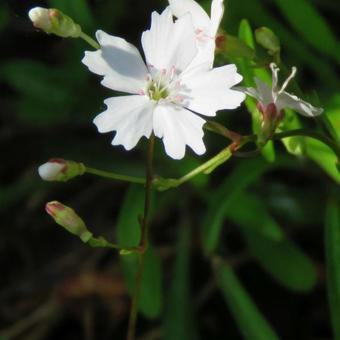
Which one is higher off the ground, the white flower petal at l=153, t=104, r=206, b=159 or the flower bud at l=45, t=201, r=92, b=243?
the white flower petal at l=153, t=104, r=206, b=159

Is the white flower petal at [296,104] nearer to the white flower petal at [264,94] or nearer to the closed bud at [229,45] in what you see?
the white flower petal at [264,94]

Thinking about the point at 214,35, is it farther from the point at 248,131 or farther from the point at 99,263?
the point at 99,263

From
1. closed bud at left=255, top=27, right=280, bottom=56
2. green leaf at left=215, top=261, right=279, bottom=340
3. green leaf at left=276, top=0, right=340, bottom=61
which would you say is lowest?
green leaf at left=215, top=261, right=279, bottom=340

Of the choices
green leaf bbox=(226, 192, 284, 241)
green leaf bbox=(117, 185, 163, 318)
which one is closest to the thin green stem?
green leaf bbox=(226, 192, 284, 241)

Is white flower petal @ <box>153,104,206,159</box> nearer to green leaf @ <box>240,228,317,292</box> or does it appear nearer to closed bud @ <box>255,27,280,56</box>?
closed bud @ <box>255,27,280,56</box>

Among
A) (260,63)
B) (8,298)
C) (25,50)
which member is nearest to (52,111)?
(25,50)

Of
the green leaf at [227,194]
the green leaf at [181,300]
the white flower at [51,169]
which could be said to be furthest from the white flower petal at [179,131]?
the green leaf at [181,300]

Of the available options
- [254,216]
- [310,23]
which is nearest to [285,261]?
[254,216]
